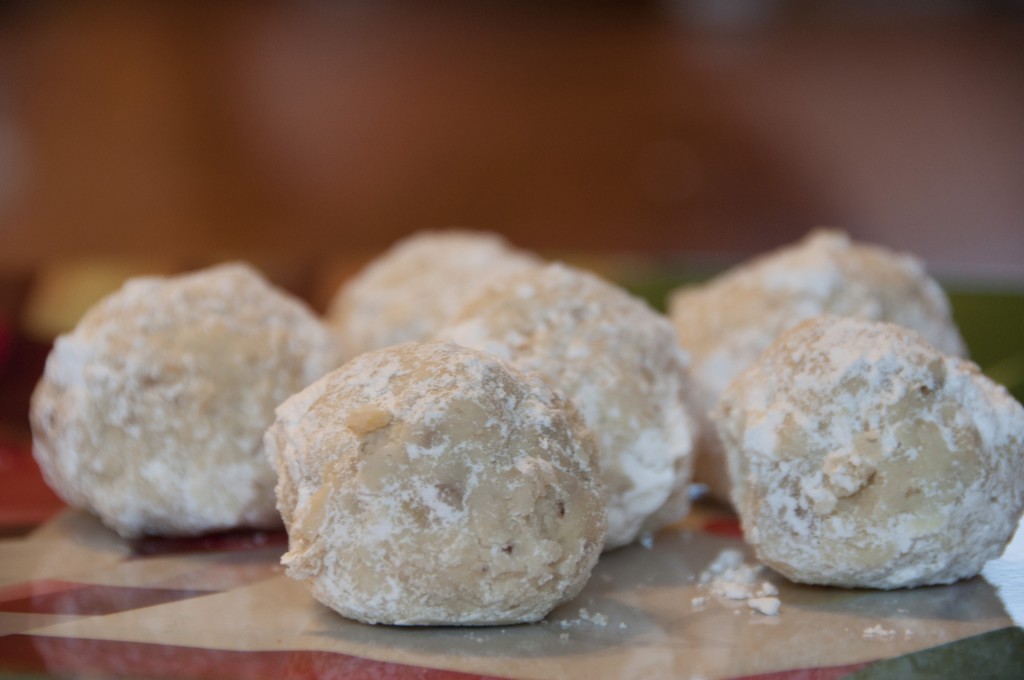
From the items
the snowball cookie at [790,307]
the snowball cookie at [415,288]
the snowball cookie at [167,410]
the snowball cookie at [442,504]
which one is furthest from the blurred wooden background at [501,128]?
the snowball cookie at [442,504]

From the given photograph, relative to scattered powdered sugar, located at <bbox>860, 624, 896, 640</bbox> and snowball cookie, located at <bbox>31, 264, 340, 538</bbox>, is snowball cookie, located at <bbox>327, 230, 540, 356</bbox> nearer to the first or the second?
snowball cookie, located at <bbox>31, 264, 340, 538</bbox>

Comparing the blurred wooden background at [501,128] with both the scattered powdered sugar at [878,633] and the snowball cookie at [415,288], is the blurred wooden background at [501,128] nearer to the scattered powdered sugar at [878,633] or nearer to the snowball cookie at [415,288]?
the snowball cookie at [415,288]

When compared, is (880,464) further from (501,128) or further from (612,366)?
(501,128)

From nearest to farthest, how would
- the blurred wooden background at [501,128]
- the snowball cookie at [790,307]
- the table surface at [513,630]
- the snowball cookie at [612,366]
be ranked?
the table surface at [513,630]
the snowball cookie at [612,366]
the snowball cookie at [790,307]
the blurred wooden background at [501,128]

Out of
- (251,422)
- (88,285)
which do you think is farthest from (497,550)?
(88,285)

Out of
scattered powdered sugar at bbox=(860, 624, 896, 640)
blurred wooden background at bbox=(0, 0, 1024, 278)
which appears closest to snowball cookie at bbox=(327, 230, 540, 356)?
scattered powdered sugar at bbox=(860, 624, 896, 640)

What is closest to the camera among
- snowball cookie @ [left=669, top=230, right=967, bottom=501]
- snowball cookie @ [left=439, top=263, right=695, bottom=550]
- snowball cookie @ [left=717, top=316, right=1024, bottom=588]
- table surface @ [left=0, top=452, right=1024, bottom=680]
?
table surface @ [left=0, top=452, right=1024, bottom=680]

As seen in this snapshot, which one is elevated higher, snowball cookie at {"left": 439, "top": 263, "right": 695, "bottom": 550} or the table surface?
snowball cookie at {"left": 439, "top": 263, "right": 695, "bottom": 550}
